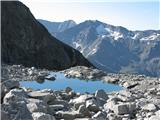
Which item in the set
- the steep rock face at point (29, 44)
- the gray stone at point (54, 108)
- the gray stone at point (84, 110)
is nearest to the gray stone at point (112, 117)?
the gray stone at point (84, 110)

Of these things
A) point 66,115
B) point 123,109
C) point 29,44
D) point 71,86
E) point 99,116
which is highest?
point 66,115

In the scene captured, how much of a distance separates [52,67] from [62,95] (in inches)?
3804

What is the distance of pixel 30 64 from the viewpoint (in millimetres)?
112500

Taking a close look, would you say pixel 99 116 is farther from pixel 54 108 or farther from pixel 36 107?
pixel 36 107

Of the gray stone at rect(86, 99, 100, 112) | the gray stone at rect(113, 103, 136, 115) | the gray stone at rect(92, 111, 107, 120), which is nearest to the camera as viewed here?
the gray stone at rect(92, 111, 107, 120)

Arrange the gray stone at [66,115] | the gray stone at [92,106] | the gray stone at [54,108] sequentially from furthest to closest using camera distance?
the gray stone at [92,106]
the gray stone at [54,108]
the gray stone at [66,115]

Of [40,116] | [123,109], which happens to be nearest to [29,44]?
[123,109]

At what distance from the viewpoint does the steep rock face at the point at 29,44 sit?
11300 cm

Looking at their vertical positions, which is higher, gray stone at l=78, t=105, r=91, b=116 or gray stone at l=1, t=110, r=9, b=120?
gray stone at l=1, t=110, r=9, b=120

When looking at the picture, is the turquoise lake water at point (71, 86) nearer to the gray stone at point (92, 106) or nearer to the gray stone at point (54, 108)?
A: the gray stone at point (92, 106)

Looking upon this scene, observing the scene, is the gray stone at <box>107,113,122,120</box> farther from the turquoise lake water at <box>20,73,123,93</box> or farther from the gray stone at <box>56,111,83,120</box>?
the turquoise lake water at <box>20,73,123,93</box>

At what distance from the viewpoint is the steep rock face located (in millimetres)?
113000

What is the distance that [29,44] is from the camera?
4744 inches

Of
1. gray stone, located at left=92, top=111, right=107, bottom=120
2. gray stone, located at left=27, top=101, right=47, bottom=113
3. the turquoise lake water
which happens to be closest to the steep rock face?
the turquoise lake water
